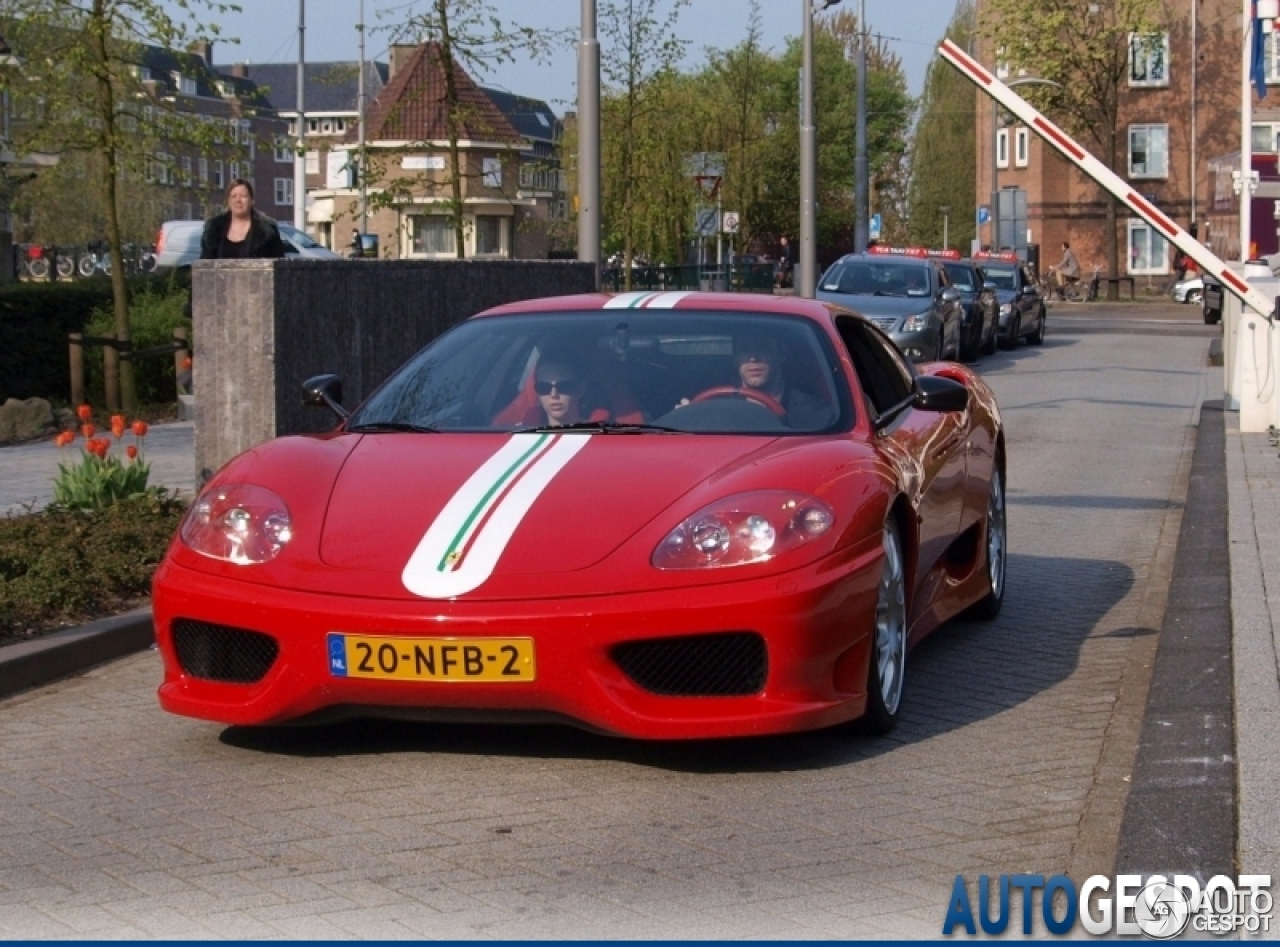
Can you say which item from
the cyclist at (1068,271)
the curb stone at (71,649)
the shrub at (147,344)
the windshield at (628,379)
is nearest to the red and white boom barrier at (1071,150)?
the windshield at (628,379)

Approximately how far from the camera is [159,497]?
10.0 meters

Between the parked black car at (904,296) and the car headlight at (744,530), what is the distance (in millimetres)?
19731

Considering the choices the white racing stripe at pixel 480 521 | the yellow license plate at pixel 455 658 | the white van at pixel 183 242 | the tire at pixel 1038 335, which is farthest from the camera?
the tire at pixel 1038 335

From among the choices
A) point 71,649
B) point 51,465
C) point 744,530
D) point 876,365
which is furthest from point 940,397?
point 51,465

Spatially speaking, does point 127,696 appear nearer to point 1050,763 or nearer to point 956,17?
point 1050,763

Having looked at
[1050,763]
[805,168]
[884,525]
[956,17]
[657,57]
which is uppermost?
[956,17]

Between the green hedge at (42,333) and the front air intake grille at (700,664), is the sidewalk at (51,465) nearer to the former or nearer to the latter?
the green hedge at (42,333)

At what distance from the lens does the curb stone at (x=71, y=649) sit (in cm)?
710

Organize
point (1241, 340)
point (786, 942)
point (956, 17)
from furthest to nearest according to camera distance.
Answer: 1. point (956, 17)
2. point (1241, 340)
3. point (786, 942)

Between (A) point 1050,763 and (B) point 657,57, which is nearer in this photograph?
(A) point 1050,763

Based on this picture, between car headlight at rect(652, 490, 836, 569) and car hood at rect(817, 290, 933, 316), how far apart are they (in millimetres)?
20501

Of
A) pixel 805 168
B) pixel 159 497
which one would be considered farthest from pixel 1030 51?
pixel 159 497

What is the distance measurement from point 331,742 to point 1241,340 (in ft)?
41.1

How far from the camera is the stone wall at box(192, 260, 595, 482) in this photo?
9.95 meters
